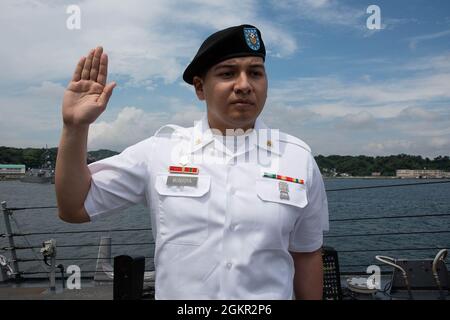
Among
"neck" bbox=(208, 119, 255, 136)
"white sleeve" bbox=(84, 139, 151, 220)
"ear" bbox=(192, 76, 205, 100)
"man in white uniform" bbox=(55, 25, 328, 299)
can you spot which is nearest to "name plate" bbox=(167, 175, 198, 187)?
"man in white uniform" bbox=(55, 25, 328, 299)

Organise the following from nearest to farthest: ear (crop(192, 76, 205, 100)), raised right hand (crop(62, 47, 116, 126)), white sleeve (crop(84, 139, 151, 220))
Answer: raised right hand (crop(62, 47, 116, 126))
white sleeve (crop(84, 139, 151, 220))
ear (crop(192, 76, 205, 100))

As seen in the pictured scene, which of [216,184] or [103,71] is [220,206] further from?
[103,71]

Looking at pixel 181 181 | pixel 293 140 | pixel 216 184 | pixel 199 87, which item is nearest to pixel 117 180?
pixel 181 181

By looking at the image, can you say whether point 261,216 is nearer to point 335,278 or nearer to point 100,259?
point 335,278

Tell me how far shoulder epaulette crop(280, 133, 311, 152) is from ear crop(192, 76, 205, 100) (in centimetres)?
35

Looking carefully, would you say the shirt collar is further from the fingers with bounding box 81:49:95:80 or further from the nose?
the fingers with bounding box 81:49:95:80

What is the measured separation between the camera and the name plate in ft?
4.27

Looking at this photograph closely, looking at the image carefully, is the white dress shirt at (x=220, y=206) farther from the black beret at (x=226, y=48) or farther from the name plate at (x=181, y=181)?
the black beret at (x=226, y=48)

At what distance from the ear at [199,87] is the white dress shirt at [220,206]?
9cm

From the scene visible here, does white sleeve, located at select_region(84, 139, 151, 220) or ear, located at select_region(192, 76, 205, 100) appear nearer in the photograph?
white sleeve, located at select_region(84, 139, 151, 220)

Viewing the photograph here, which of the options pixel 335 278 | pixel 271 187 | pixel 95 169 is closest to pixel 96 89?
pixel 95 169

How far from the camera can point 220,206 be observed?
128 cm

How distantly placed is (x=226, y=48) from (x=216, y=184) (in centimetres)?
48
